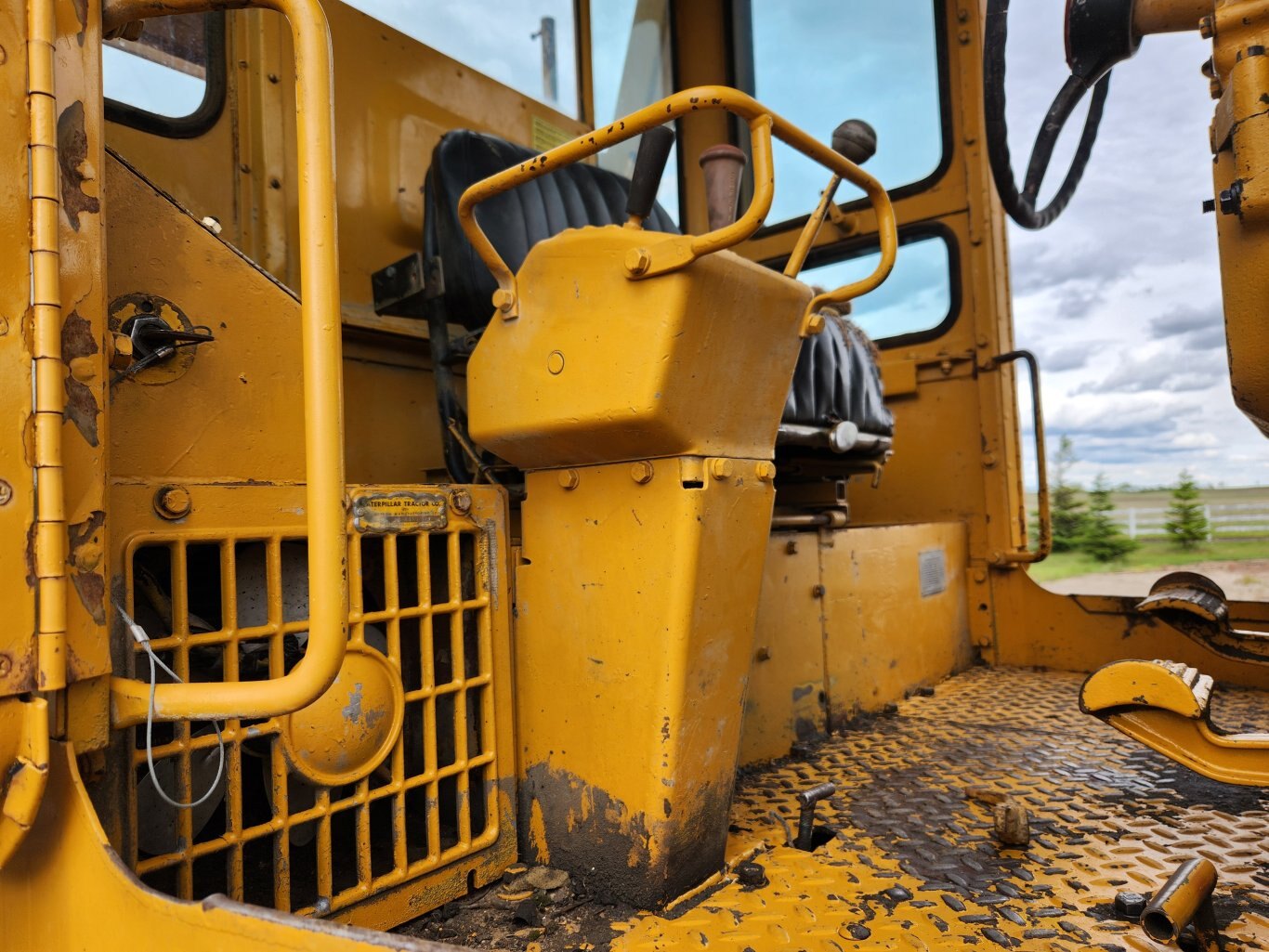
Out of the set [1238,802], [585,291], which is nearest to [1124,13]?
[585,291]

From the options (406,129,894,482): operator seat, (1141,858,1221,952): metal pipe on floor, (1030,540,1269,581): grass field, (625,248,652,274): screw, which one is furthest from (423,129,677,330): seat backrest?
(1030,540,1269,581): grass field

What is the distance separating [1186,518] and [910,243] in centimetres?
1068

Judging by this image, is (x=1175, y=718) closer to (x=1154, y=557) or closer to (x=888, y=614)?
(x=888, y=614)

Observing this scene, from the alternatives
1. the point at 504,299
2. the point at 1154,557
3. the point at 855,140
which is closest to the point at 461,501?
the point at 504,299

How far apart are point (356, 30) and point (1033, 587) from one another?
296 centimetres

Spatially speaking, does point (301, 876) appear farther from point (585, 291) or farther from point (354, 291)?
point (354, 291)

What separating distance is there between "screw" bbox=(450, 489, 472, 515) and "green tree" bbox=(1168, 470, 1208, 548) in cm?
1279

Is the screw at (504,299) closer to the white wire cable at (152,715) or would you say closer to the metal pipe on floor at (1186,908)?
the white wire cable at (152,715)

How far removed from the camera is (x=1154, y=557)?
36.4 feet

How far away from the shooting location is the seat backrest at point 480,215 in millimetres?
1912

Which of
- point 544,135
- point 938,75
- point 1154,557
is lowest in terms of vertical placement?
point 1154,557

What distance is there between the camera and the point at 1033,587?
10.1ft

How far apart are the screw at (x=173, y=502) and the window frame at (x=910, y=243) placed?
252cm

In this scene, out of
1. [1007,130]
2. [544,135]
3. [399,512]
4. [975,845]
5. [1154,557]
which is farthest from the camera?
[1154,557]
